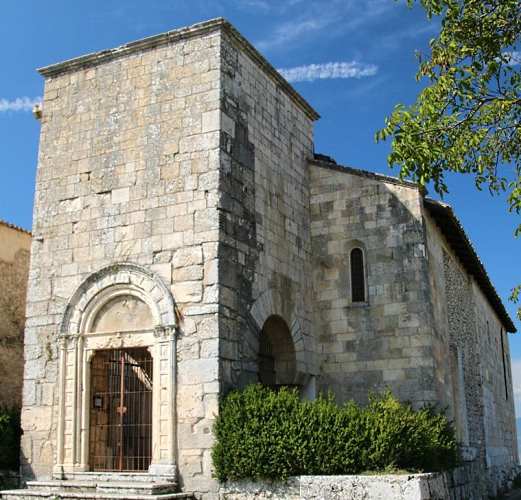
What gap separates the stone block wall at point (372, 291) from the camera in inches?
503

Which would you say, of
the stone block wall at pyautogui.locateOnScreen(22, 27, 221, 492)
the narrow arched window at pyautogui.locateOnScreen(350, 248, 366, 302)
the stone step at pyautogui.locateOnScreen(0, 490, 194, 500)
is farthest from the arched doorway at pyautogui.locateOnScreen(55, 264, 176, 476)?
the narrow arched window at pyautogui.locateOnScreen(350, 248, 366, 302)

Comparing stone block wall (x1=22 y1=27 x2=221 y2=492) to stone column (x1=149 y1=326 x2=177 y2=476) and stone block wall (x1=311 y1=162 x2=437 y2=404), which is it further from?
stone block wall (x1=311 y1=162 x2=437 y2=404)

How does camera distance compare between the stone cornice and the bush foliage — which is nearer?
the bush foliage

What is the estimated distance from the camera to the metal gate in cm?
1125

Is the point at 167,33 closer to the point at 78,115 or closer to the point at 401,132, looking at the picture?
the point at 78,115

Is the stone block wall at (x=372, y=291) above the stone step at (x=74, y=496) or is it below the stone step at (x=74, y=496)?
above

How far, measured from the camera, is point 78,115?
1267 cm

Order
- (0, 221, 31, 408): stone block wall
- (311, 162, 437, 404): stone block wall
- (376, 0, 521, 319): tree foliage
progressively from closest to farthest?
1. (376, 0, 521, 319): tree foliage
2. (311, 162, 437, 404): stone block wall
3. (0, 221, 31, 408): stone block wall

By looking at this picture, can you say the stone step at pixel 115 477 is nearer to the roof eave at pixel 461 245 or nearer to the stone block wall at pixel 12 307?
the stone block wall at pixel 12 307

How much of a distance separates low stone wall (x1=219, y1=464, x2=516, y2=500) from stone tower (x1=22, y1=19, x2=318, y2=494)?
605 millimetres

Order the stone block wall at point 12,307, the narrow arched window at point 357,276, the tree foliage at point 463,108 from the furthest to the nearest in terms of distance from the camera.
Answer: the stone block wall at point 12,307, the narrow arched window at point 357,276, the tree foliage at point 463,108

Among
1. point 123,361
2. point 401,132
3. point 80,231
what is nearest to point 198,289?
point 123,361

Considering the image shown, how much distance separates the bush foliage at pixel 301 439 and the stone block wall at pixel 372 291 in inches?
98.5

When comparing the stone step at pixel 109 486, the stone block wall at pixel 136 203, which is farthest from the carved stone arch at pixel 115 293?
the stone step at pixel 109 486
